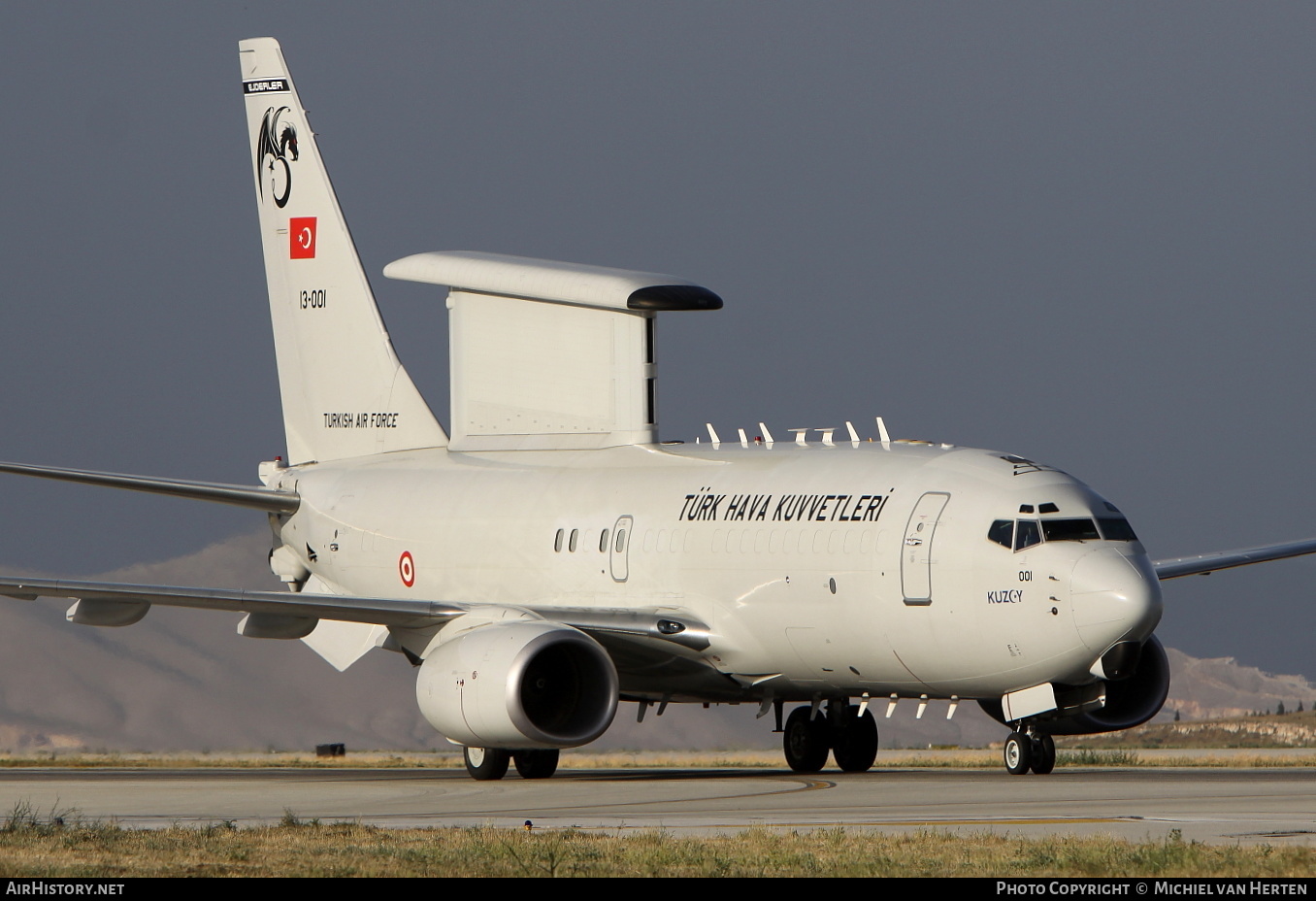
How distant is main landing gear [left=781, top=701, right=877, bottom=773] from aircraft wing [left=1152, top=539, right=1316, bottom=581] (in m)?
4.55

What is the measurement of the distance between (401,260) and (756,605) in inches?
473

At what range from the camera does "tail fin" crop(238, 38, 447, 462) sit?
3534cm

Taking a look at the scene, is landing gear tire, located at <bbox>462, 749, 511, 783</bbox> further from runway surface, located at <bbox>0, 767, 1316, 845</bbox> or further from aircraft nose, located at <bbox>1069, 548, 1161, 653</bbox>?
aircraft nose, located at <bbox>1069, 548, 1161, 653</bbox>

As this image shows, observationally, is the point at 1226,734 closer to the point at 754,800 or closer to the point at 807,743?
the point at 807,743

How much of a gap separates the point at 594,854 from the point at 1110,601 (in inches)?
381

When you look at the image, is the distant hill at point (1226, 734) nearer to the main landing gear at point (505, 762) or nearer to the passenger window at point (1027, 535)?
the main landing gear at point (505, 762)

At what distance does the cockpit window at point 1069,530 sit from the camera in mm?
22750

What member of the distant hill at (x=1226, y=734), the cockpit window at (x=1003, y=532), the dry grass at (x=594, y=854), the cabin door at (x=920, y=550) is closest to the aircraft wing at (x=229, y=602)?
the cabin door at (x=920, y=550)

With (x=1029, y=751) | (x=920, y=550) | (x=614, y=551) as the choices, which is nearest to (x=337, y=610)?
(x=614, y=551)

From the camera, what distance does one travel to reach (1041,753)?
78.4ft

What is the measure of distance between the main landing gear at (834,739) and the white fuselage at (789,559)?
1088mm

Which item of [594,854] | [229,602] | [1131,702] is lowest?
[1131,702]

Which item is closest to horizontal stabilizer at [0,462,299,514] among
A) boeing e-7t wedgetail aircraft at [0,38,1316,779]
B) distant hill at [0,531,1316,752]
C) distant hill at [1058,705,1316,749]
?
boeing e-7t wedgetail aircraft at [0,38,1316,779]
